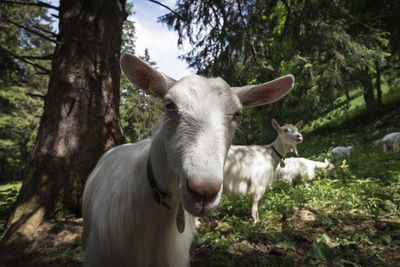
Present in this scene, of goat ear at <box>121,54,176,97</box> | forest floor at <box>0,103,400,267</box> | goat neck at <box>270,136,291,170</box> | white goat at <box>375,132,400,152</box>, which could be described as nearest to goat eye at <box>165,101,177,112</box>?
goat ear at <box>121,54,176,97</box>

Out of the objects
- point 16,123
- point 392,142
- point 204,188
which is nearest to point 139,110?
point 204,188

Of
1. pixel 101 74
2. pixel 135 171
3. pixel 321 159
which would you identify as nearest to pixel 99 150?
pixel 101 74

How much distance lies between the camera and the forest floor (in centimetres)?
231

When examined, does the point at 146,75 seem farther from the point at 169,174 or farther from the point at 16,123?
the point at 16,123

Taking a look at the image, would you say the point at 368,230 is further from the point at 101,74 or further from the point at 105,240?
the point at 101,74

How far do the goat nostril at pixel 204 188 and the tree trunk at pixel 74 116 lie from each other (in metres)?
3.09

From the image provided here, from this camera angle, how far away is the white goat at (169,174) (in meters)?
A: 1.14

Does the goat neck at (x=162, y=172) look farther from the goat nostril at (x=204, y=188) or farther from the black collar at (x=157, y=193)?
the goat nostril at (x=204, y=188)

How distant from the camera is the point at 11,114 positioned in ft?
66.8

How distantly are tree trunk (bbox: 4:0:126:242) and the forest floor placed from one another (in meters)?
0.34

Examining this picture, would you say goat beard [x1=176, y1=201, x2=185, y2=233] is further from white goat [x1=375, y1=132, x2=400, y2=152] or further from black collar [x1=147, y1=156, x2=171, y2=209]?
white goat [x1=375, y1=132, x2=400, y2=152]

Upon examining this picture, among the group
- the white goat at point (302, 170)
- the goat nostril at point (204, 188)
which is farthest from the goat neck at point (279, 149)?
the goat nostril at point (204, 188)

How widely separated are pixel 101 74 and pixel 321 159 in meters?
8.39

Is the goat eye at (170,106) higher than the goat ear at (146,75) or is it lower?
lower
